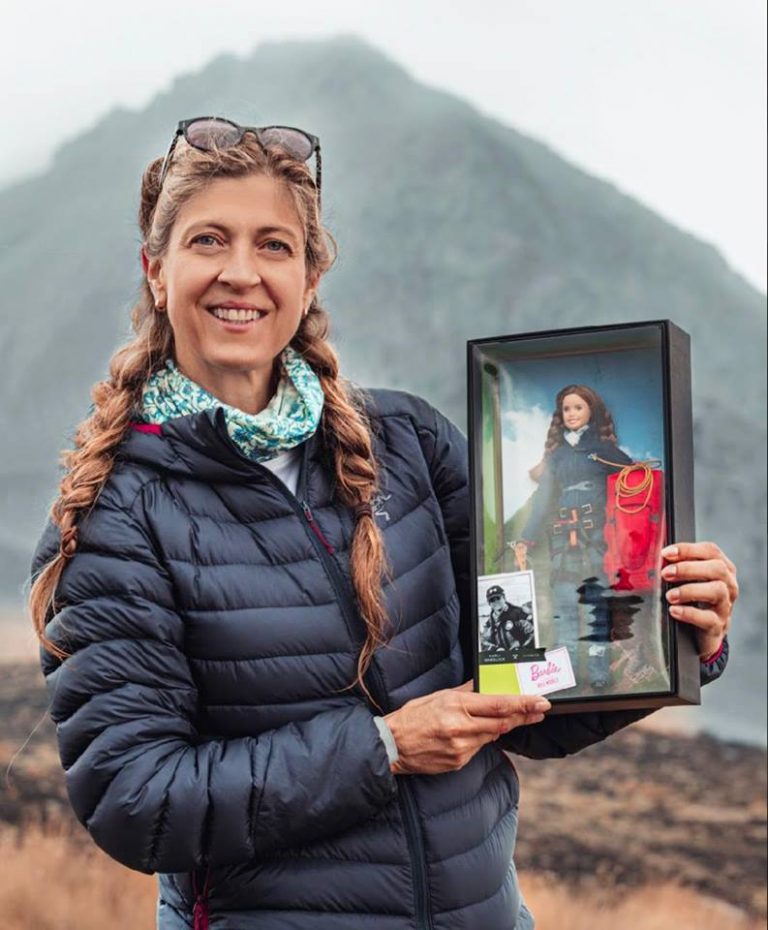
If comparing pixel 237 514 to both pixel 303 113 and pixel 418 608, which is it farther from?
A: pixel 303 113

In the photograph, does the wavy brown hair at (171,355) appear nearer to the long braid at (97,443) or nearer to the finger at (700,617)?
the long braid at (97,443)

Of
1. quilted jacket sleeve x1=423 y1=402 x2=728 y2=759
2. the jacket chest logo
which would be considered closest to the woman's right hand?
quilted jacket sleeve x1=423 y1=402 x2=728 y2=759

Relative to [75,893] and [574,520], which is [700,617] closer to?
[574,520]

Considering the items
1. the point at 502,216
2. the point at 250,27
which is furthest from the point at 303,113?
the point at 502,216

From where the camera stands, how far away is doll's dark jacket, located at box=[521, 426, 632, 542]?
5.73 ft

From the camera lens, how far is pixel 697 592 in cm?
168

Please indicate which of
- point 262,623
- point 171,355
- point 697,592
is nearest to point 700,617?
point 697,592

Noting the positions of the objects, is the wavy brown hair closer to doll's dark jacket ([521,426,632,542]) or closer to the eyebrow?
the eyebrow

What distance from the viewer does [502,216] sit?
5023mm

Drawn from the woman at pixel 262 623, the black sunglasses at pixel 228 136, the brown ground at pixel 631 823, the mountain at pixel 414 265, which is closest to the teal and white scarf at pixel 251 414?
the woman at pixel 262 623

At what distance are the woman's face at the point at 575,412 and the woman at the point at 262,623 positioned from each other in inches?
8.3

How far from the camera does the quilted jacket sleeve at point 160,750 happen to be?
1584 mm

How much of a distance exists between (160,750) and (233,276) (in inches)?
22.7

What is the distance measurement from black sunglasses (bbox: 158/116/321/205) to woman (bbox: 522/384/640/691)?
48 centimetres
